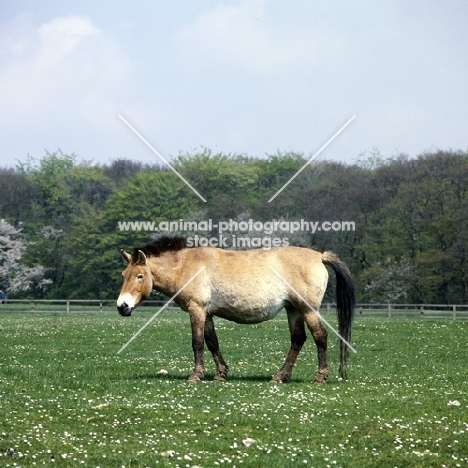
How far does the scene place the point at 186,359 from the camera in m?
19.2

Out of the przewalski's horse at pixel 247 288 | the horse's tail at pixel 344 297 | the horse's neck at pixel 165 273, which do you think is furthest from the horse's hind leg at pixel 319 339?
the horse's neck at pixel 165 273

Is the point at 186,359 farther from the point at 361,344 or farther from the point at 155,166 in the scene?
the point at 155,166

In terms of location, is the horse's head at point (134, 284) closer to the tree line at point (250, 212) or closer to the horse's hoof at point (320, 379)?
the horse's hoof at point (320, 379)

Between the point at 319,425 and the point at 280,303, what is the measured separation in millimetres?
4315

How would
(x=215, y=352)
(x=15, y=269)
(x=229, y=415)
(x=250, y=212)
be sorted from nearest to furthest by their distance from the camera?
(x=229, y=415), (x=215, y=352), (x=250, y=212), (x=15, y=269)

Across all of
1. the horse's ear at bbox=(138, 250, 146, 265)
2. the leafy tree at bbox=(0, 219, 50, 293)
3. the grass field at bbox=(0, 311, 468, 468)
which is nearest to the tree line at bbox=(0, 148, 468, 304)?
the leafy tree at bbox=(0, 219, 50, 293)

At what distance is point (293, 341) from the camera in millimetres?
14461

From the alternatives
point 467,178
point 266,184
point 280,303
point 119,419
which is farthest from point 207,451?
point 266,184

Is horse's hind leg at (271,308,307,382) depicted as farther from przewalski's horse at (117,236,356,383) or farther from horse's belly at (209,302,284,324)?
horse's belly at (209,302,284,324)

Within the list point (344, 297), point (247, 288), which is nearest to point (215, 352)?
point (247, 288)

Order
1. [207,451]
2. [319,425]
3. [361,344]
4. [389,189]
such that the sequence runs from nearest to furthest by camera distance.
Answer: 1. [207,451]
2. [319,425]
3. [361,344]
4. [389,189]

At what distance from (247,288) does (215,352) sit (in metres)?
1.36

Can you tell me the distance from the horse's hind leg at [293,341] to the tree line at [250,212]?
47861 millimetres

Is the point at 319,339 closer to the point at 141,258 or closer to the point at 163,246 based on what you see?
the point at 163,246
